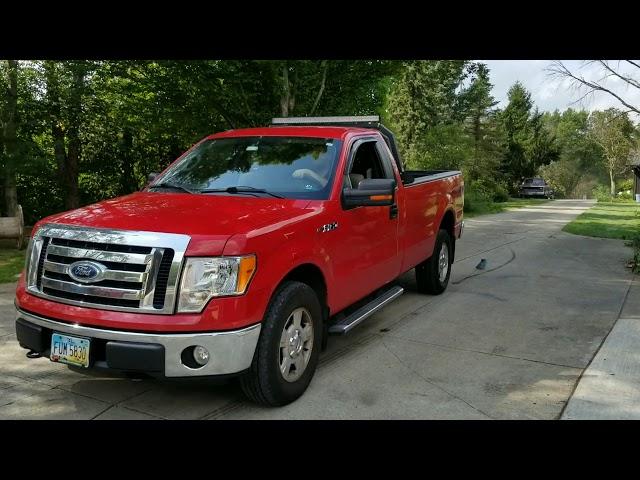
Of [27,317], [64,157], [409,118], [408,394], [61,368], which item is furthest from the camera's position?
[409,118]

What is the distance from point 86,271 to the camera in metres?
3.41

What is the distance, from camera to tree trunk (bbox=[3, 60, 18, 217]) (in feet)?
33.0

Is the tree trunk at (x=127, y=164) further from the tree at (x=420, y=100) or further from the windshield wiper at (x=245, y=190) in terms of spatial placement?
the tree at (x=420, y=100)

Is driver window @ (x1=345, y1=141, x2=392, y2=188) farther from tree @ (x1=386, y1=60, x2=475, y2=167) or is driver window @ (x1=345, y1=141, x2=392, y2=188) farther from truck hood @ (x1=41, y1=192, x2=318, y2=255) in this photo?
tree @ (x1=386, y1=60, x2=475, y2=167)

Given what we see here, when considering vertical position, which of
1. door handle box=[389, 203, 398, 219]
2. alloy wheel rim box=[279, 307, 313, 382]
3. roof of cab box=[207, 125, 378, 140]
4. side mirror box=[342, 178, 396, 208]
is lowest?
alloy wheel rim box=[279, 307, 313, 382]

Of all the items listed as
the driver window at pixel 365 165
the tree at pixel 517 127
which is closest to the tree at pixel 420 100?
the tree at pixel 517 127

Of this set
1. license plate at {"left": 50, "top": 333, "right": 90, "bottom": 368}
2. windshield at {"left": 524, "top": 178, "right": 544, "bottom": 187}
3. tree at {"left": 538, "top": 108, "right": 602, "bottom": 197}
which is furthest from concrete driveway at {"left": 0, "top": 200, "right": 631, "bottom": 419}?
tree at {"left": 538, "top": 108, "right": 602, "bottom": 197}

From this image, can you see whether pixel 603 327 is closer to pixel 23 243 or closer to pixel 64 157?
pixel 23 243

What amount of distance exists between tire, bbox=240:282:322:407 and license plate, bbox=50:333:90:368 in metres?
0.98

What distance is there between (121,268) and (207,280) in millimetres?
Answer: 531

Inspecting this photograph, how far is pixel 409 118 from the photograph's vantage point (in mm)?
34812

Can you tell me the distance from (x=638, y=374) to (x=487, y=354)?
120cm

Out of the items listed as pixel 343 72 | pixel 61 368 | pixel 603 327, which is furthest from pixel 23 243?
pixel 603 327

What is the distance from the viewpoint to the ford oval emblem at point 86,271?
337 cm
